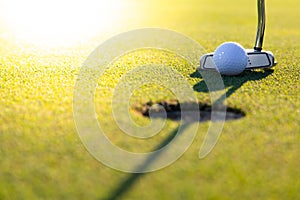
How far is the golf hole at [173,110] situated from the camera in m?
3.23

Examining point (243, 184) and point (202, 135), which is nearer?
point (243, 184)

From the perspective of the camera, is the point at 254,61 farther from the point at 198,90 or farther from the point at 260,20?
the point at 198,90

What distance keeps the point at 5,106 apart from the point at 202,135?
1.50 metres

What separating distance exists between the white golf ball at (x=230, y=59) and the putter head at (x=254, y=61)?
0.39ft

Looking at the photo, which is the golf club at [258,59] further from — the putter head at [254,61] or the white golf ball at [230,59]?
the white golf ball at [230,59]

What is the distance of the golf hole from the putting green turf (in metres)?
0.08

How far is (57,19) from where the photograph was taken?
10008 millimetres

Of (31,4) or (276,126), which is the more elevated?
(31,4)

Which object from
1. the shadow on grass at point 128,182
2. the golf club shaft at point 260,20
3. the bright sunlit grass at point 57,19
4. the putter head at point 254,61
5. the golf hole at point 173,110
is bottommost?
the shadow on grass at point 128,182

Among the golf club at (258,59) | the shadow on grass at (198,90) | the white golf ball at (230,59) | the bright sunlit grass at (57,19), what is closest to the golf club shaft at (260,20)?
the golf club at (258,59)

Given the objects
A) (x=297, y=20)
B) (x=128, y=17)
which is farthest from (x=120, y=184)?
(x=297, y=20)

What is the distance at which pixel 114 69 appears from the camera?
187 inches

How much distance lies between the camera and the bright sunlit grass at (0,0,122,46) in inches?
299

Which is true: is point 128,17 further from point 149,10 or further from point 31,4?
point 31,4
